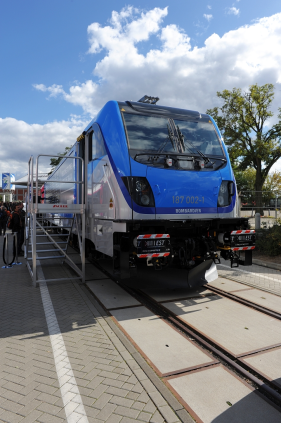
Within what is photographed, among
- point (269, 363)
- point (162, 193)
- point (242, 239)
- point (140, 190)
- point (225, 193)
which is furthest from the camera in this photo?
point (225, 193)

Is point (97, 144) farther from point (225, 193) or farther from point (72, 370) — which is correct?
point (72, 370)

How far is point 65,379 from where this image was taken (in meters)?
3.12

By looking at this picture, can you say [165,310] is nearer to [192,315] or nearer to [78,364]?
[192,315]

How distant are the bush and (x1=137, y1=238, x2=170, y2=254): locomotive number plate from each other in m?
5.22

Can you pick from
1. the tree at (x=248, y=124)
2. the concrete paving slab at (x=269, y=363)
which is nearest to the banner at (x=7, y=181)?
the tree at (x=248, y=124)

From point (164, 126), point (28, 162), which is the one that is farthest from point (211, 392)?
point (28, 162)

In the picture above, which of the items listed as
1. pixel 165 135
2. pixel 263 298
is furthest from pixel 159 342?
pixel 165 135

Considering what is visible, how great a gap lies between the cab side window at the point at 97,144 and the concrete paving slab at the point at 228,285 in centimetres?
361

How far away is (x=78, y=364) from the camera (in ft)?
11.2

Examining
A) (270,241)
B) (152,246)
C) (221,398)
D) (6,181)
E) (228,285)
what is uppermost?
(6,181)

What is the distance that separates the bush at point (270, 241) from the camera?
9078mm

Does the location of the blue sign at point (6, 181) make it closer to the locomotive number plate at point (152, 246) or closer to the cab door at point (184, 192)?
the cab door at point (184, 192)

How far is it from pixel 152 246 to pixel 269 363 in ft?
7.64

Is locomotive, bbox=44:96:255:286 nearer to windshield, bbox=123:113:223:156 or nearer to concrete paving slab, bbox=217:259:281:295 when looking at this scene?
windshield, bbox=123:113:223:156
